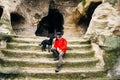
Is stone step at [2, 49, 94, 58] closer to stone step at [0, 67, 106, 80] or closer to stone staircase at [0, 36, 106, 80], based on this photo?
stone staircase at [0, 36, 106, 80]

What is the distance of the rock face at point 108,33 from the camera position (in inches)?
385

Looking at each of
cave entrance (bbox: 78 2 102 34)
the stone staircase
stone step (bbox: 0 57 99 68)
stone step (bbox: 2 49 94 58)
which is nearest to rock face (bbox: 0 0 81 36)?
cave entrance (bbox: 78 2 102 34)

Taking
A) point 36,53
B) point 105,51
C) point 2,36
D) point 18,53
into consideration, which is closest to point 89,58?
point 105,51

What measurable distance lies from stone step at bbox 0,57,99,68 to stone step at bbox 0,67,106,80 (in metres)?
0.22

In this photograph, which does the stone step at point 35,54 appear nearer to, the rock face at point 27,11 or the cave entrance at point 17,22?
the rock face at point 27,11

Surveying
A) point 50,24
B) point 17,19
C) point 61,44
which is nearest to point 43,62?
point 61,44

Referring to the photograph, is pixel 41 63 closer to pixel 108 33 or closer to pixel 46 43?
pixel 46 43

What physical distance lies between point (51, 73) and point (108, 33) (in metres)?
2.73

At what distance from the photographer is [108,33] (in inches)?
407

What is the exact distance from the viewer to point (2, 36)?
10594 mm

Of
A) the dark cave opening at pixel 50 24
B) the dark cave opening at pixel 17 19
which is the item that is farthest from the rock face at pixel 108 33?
the dark cave opening at pixel 50 24

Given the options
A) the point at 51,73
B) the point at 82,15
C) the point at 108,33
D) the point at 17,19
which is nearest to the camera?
the point at 51,73

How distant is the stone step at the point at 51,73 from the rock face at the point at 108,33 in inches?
22.3

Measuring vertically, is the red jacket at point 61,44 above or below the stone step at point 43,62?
above
